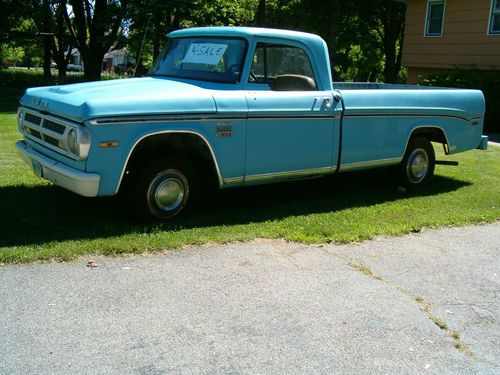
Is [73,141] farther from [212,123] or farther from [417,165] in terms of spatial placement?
[417,165]

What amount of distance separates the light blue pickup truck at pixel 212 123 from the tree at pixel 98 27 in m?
14.3

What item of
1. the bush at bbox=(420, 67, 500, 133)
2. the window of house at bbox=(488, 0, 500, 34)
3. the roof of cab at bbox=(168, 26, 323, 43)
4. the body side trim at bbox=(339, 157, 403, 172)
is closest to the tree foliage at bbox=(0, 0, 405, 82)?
the bush at bbox=(420, 67, 500, 133)

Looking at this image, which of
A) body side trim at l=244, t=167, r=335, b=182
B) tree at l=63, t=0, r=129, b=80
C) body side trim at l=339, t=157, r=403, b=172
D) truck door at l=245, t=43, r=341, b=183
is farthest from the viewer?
tree at l=63, t=0, r=129, b=80

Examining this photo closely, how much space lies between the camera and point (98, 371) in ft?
9.94

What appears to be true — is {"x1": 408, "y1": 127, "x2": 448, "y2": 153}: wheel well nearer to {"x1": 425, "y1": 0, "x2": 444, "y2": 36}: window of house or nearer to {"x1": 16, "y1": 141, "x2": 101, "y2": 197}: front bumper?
{"x1": 16, "y1": 141, "x2": 101, "y2": 197}: front bumper

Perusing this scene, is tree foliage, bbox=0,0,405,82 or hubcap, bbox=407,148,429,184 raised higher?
tree foliage, bbox=0,0,405,82

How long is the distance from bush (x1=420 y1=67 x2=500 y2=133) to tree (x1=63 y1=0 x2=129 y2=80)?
36.0ft

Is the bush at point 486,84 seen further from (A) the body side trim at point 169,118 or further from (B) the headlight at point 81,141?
(B) the headlight at point 81,141

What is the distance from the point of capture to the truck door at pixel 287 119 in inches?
227

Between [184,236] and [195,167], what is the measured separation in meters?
0.82

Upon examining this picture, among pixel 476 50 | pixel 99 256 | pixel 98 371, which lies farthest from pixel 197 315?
pixel 476 50

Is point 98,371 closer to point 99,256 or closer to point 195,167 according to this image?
point 99,256

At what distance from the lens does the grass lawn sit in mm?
4910

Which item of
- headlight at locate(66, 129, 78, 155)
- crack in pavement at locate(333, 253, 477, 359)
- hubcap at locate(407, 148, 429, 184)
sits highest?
headlight at locate(66, 129, 78, 155)
